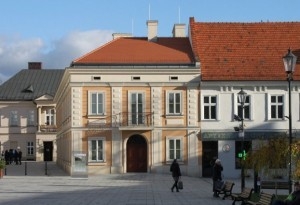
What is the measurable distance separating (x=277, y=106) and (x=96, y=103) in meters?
11.9

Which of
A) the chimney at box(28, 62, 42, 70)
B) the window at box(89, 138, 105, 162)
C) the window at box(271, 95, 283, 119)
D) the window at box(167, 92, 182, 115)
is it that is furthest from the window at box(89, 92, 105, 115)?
the chimney at box(28, 62, 42, 70)

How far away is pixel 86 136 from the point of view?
1826 inches

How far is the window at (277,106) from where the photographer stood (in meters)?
46.8

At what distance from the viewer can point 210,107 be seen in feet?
153

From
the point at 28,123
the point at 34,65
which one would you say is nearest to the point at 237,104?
the point at 28,123

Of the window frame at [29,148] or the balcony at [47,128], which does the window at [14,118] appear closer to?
the window frame at [29,148]

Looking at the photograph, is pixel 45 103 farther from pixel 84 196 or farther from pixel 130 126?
pixel 84 196

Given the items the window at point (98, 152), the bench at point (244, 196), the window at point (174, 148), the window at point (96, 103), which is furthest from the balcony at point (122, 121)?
the bench at point (244, 196)

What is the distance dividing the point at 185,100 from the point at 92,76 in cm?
629

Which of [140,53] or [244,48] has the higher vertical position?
[244,48]

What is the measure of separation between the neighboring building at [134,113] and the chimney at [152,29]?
4.42 metres

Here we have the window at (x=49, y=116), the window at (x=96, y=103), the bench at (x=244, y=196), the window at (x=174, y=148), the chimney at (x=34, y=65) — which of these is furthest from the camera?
the chimney at (x=34, y=65)

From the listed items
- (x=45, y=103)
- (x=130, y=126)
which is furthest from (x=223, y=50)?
(x=45, y=103)

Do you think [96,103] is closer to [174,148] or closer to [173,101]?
[173,101]
